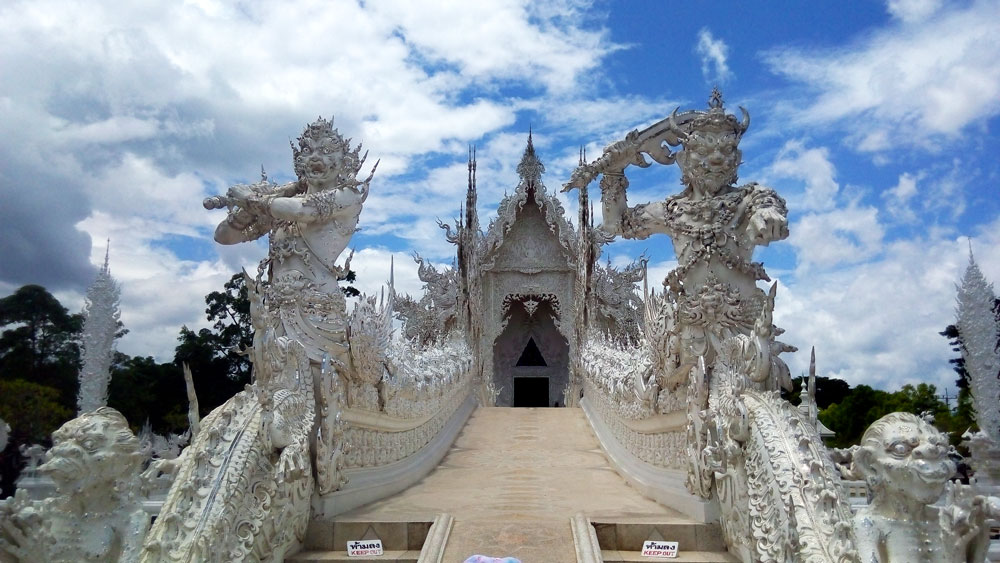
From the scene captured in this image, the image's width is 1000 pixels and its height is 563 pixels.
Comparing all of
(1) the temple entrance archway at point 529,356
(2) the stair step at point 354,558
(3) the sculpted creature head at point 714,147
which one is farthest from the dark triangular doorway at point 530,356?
(2) the stair step at point 354,558

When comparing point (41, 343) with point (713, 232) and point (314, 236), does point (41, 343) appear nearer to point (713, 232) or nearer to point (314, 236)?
point (314, 236)

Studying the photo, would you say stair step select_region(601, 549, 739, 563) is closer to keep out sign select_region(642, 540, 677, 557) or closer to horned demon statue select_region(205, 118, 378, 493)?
keep out sign select_region(642, 540, 677, 557)

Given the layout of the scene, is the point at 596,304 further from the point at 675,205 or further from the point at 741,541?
the point at 741,541

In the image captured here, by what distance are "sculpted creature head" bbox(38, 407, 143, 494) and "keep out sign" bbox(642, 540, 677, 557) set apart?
8.55 feet

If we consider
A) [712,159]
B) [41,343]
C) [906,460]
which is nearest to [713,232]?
A: [712,159]

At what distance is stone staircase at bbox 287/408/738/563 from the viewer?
13.1 feet

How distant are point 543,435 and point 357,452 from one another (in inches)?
153

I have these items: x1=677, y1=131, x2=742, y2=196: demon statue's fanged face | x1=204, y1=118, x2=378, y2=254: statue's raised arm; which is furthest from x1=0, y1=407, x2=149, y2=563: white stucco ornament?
x1=677, y1=131, x2=742, y2=196: demon statue's fanged face

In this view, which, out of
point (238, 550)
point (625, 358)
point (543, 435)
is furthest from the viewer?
point (543, 435)

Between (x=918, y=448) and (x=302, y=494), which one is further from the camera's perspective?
(x=302, y=494)

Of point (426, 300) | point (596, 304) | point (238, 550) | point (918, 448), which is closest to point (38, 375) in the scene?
point (426, 300)

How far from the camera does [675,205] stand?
14.9 ft

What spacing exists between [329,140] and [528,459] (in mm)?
3677

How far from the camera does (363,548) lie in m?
4.14
